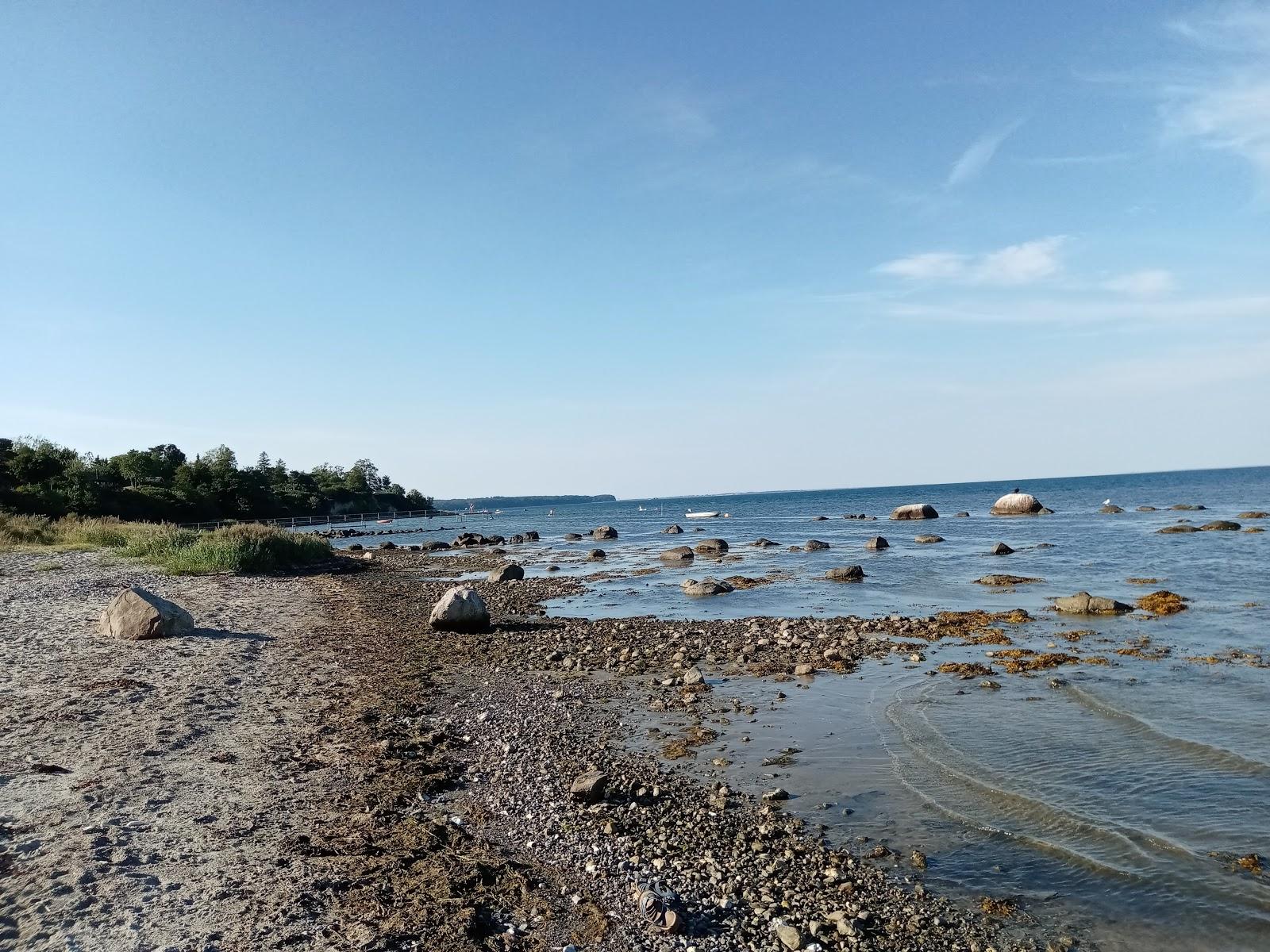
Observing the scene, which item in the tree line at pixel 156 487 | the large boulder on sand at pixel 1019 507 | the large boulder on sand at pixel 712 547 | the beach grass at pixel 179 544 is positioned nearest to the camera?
the beach grass at pixel 179 544

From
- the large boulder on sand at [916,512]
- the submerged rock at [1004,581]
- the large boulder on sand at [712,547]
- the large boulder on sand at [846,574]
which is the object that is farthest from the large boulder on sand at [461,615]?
the large boulder on sand at [916,512]

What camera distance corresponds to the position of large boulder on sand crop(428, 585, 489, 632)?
23.2 meters

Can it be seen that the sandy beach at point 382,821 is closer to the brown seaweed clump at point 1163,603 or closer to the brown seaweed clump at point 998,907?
the brown seaweed clump at point 998,907

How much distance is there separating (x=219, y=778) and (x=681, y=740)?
6915mm

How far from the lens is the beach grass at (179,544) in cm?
3484

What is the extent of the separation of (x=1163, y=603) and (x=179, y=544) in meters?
42.6

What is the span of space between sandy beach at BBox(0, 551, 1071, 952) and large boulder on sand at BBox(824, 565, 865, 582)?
19341 millimetres

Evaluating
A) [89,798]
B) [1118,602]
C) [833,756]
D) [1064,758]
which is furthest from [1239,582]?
[89,798]

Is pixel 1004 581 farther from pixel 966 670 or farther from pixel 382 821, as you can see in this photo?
pixel 382 821

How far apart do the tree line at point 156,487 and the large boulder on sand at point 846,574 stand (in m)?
61.5

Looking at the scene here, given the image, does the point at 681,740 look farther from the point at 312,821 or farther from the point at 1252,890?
the point at 1252,890

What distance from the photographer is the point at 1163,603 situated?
984 inches

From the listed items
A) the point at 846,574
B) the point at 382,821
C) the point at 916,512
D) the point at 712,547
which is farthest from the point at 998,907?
the point at 916,512

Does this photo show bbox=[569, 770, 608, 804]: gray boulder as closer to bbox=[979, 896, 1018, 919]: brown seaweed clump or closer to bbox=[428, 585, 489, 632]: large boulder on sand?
bbox=[979, 896, 1018, 919]: brown seaweed clump
